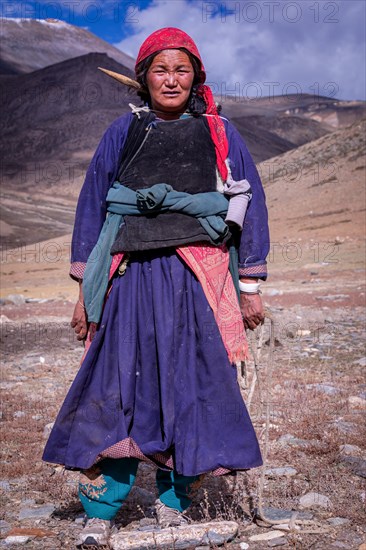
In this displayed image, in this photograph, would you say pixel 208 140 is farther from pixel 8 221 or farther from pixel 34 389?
pixel 8 221

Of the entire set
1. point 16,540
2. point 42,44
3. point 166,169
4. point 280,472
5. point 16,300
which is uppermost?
point 42,44

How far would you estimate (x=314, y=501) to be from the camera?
3193 mm

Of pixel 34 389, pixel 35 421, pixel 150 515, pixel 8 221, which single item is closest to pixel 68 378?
pixel 34 389

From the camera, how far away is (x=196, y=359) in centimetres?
281

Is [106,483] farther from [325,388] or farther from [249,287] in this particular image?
[325,388]

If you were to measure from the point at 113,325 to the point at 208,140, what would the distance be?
858 mm

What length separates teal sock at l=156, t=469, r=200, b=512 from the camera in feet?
9.56

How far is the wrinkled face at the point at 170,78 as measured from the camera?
2.93 metres

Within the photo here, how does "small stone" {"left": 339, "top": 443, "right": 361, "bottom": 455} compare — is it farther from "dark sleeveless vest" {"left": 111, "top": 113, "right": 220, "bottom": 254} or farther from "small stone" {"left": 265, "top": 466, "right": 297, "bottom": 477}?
"dark sleeveless vest" {"left": 111, "top": 113, "right": 220, "bottom": 254}

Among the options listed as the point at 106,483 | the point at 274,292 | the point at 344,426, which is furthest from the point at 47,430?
the point at 274,292

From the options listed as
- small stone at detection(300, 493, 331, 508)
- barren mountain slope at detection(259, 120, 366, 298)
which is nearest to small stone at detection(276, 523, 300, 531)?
small stone at detection(300, 493, 331, 508)

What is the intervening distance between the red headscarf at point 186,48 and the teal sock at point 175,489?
4.04 feet

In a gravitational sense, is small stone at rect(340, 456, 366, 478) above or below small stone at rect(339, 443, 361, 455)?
below

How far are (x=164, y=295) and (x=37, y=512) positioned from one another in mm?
1203
